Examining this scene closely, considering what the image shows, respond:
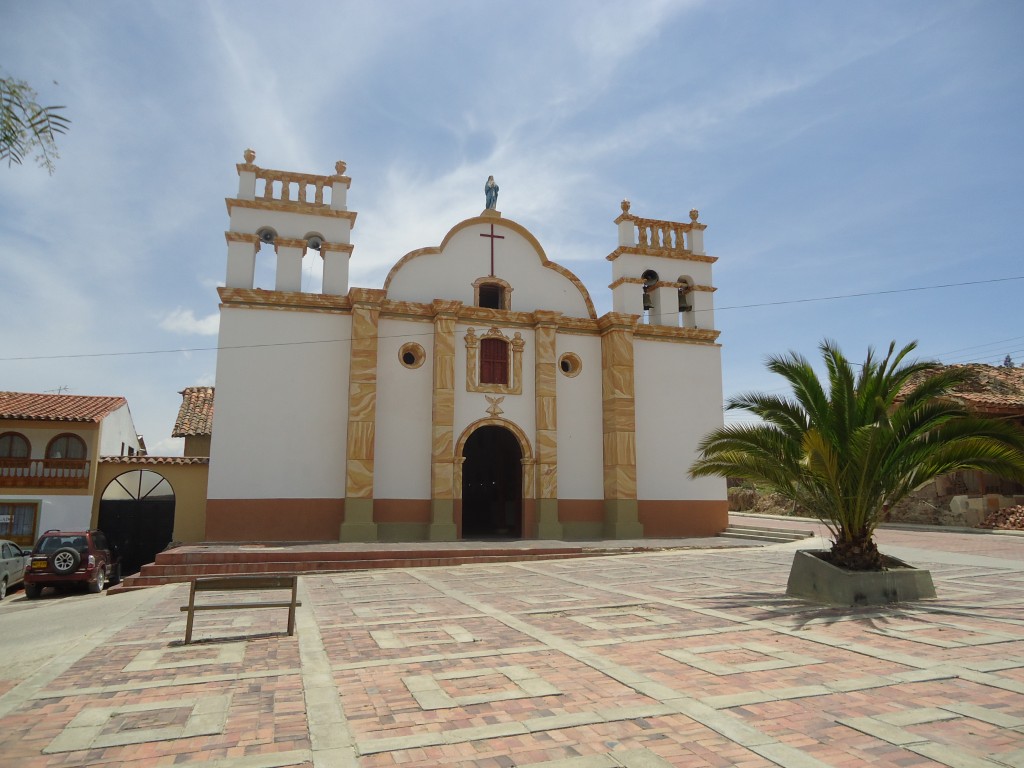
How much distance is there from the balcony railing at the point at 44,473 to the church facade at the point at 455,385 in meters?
5.27

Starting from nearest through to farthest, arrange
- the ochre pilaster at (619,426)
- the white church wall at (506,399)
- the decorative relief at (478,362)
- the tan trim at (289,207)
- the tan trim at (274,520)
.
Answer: the tan trim at (274,520) < the tan trim at (289,207) < the white church wall at (506,399) < the decorative relief at (478,362) < the ochre pilaster at (619,426)

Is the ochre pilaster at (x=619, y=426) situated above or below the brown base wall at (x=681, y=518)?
above

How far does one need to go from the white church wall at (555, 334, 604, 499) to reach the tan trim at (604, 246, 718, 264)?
3044 mm

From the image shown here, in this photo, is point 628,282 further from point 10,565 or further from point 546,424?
point 10,565

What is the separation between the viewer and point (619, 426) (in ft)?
67.3

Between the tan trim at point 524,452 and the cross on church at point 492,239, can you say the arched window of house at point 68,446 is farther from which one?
the cross on church at point 492,239

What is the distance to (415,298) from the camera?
2036 cm

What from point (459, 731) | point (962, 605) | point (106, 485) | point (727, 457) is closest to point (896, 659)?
point (962, 605)

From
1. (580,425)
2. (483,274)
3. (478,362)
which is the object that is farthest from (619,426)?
(483,274)

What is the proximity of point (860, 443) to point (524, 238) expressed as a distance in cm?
1402

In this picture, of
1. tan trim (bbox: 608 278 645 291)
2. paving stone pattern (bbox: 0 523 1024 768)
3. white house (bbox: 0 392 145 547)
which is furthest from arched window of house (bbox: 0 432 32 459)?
tan trim (bbox: 608 278 645 291)

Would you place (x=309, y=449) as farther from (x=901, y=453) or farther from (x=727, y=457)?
(x=901, y=453)

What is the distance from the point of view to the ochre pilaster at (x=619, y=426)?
20234mm

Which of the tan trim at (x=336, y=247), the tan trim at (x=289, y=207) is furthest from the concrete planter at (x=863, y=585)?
the tan trim at (x=289, y=207)
